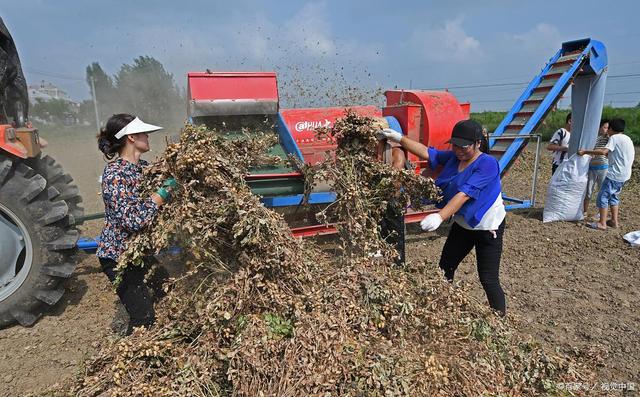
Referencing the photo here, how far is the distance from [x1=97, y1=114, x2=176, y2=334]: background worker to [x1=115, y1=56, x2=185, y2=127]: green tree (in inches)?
345

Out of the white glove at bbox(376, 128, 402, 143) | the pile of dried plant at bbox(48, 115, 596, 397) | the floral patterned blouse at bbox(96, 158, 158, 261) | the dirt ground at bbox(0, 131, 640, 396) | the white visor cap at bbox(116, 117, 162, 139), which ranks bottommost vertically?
the dirt ground at bbox(0, 131, 640, 396)

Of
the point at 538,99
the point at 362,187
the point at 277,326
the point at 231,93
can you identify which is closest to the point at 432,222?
the point at 362,187

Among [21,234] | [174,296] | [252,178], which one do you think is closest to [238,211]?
[174,296]

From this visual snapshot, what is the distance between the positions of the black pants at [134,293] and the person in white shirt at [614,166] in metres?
5.93

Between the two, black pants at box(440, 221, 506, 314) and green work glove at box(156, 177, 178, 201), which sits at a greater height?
green work glove at box(156, 177, 178, 201)

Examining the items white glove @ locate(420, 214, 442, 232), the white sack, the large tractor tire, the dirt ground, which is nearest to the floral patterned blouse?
the dirt ground

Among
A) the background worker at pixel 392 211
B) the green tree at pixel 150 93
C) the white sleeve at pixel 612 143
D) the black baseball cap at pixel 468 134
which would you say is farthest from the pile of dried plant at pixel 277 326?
the green tree at pixel 150 93

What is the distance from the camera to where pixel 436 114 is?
203 inches

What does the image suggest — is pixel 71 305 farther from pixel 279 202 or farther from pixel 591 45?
pixel 591 45

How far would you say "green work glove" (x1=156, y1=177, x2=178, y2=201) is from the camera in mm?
2518

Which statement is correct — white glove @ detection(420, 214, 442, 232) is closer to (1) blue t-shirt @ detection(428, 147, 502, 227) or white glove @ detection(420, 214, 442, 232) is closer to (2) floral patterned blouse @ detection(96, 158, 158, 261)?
(1) blue t-shirt @ detection(428, 147, 502, 227)

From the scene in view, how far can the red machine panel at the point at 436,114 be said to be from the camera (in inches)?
201

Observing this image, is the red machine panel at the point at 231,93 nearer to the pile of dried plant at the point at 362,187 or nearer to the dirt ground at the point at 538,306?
the pile of dried plant at the point at 362,187

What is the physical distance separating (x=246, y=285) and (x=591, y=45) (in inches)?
237
